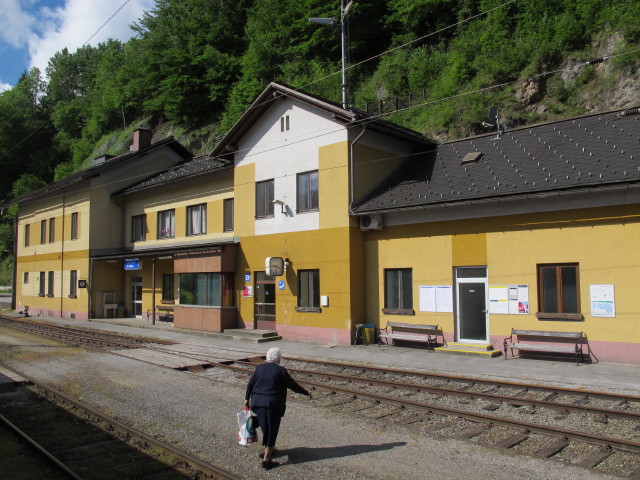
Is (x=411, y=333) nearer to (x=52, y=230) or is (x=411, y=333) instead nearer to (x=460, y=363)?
(x=460, y=363)

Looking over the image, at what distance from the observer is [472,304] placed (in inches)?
590

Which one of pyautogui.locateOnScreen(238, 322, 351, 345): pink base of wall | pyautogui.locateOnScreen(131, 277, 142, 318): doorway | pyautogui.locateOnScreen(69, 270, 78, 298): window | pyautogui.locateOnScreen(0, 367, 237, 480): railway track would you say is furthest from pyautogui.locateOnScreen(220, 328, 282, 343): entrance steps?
pyautogui.locateOnScreen(69, 270, 78, 298): window

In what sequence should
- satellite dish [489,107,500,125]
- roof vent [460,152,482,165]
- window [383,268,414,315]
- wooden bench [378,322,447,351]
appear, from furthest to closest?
satellite dish [489,107,500,125] < roof vent [460,152,482,165] < window [383,268,414,315] < wooden bench [378,322,447,351]

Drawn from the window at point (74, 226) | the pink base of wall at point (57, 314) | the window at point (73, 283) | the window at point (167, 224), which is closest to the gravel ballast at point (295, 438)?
the window at point (167, 224)

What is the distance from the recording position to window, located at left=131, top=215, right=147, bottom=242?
28000mm

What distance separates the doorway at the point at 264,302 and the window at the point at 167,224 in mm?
7728

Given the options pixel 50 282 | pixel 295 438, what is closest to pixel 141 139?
pixel 50 282

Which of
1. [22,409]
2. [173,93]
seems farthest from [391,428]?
[173,93]

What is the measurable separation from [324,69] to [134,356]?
1338 inches

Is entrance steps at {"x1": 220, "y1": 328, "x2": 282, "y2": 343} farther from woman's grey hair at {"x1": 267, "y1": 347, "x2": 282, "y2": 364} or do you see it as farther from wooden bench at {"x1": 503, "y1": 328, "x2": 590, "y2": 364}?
woman's grey hair at {"x1": 267, "y1": 347, "x2": 282, "y2": 364}

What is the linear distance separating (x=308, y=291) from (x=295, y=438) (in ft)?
36.2

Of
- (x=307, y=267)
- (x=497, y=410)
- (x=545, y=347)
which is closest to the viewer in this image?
(x=497, y=410)

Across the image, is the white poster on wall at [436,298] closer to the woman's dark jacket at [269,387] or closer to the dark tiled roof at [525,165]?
the dark tiled roof at [525,165]

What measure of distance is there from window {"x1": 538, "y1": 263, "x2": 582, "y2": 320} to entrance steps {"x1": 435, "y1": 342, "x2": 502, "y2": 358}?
5.34ft
